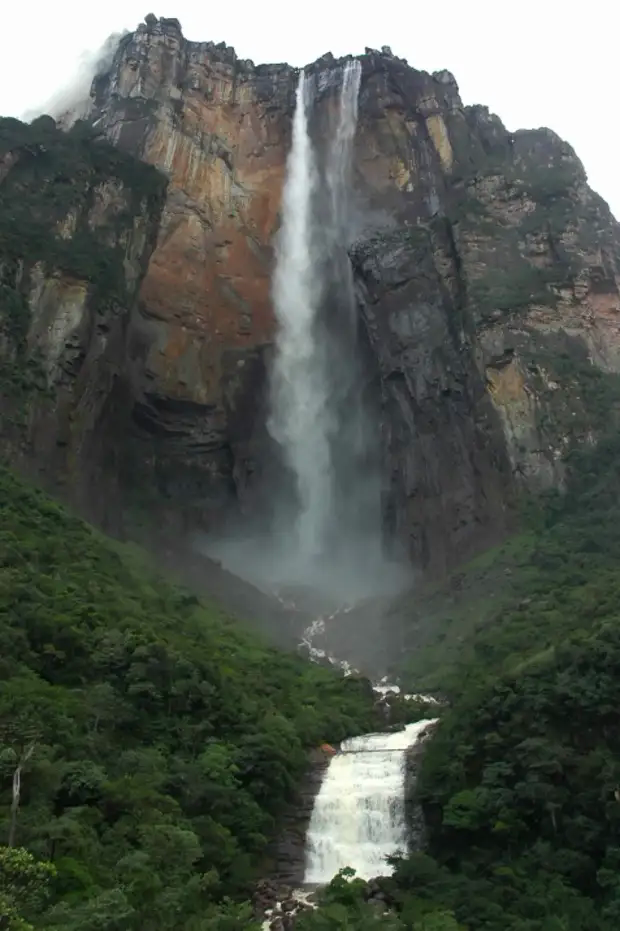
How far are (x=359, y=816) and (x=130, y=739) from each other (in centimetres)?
532

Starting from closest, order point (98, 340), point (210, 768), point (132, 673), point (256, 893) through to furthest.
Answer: point (256, 893) < point (210, 768) < point (132, 673) < point (98, 340)

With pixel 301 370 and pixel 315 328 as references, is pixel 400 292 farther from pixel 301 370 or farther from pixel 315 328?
pixel 301 370

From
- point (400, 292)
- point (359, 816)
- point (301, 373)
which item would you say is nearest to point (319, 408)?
point (301, 373)

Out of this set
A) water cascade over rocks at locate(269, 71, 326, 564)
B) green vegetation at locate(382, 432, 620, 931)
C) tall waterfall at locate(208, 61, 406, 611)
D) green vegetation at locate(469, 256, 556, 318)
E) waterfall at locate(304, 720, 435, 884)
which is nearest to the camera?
A: green vegetation at locate(382, 432, 620, 931)

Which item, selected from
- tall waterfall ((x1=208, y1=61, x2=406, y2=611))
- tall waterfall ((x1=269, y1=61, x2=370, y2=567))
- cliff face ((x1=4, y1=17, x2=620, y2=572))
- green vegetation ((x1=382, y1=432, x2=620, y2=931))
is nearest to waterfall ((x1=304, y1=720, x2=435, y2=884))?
green vegetation ((x1=382, y1=432, x2=620, y2=931))

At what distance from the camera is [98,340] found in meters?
36.0

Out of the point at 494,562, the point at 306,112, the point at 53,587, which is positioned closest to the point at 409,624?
the point at 494,562

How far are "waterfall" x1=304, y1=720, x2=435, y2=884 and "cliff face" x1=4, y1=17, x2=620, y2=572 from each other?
707 inches

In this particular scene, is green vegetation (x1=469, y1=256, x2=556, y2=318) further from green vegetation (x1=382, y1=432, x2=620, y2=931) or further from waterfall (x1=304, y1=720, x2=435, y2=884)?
waterfall (x1=304, y1=720, x2=435, y2=884)

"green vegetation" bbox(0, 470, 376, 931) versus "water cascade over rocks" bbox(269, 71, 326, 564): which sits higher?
"water cascade over rocks" bbox(269, 71, 326, 564)

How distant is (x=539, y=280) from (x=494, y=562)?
16747 mm

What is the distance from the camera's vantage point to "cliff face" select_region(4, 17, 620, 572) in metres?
39.0

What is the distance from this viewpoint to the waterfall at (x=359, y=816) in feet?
54.2

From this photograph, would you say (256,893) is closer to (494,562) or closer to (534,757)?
(534,757)
